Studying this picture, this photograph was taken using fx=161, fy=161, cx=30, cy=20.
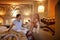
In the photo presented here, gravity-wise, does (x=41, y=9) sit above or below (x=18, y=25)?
above

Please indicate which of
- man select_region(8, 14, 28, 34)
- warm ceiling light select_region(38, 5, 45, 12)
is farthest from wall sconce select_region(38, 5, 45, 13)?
man select_region(8, 14, 28, 34)

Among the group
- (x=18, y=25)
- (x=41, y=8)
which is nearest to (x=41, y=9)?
(x=41, y=8)

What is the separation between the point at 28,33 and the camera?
170 inches

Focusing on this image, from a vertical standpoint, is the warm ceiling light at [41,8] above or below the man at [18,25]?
above

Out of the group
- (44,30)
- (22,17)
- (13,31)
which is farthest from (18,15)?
(44,30)

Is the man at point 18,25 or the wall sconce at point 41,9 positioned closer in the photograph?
the man at point 18,25

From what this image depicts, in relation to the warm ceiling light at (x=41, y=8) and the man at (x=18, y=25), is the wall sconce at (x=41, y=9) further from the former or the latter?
the man at (x=18, y=25)

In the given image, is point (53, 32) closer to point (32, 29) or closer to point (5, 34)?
point (32, 29)

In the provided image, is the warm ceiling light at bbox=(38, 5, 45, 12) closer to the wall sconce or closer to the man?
the wall sconce

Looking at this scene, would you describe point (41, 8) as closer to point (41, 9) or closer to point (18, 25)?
point (41, 9)

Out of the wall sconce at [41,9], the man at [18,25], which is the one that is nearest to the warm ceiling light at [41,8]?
the wall sconce at [41,9]

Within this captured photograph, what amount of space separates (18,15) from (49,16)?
88 centimetres

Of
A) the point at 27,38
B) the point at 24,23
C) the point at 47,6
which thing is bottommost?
the point at 27,38

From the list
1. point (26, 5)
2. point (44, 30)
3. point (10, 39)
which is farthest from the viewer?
point (26, 5)
